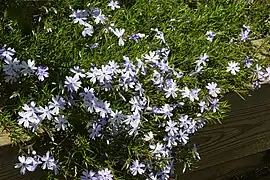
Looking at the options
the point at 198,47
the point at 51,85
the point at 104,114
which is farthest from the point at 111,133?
the point at 198,47

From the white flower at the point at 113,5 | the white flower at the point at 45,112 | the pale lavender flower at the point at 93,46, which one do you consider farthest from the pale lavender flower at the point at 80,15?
the white flower at the point at 45,112

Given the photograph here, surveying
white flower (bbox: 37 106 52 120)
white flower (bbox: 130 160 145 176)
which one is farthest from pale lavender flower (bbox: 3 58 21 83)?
white flower (bbox: 130 160 145 176)

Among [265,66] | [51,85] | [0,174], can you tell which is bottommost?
[0,174]

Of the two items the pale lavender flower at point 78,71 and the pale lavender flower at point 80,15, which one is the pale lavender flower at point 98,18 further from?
the pale lavender flower at point 78,71

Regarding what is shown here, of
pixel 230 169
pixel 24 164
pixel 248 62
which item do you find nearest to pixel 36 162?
pixel 24 164

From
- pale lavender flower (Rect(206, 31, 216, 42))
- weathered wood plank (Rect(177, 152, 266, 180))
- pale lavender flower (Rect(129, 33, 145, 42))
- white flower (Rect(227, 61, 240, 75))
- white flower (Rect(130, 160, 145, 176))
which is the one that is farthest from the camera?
weathered wood plank (Rect(177, 152, 266, 180))

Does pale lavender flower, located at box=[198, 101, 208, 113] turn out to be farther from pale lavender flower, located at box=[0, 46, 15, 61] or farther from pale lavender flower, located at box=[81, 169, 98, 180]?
pale lavender flower, located at box=[0, 46, 15, 61]

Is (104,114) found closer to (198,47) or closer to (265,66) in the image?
(198,47)

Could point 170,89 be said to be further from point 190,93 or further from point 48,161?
point 48,161
